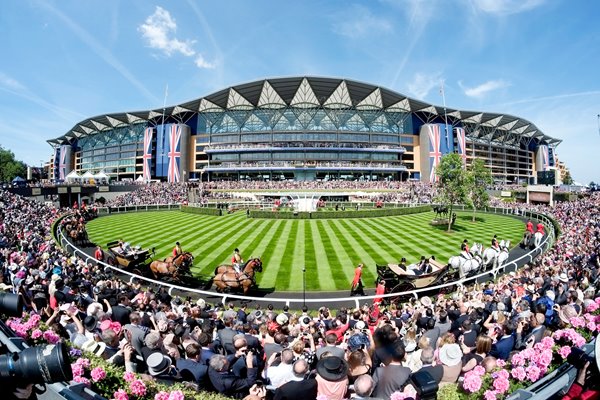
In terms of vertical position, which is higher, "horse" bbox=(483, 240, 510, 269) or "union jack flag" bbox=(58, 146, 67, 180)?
"union jack flag" bbox=(58, 146, 67, 180)

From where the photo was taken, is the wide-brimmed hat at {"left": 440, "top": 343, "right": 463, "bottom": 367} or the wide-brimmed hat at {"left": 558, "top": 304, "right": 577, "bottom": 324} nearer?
the wide-brimmed hat at {"left": 440, "top": 343, "right": 463, "bottom": 367}

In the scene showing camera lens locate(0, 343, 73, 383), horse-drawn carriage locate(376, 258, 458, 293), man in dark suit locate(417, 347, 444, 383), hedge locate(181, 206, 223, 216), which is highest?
hedge locate(181, 206, 223, 216)

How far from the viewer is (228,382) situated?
4.91 metres

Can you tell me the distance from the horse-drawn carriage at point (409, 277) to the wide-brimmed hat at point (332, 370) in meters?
9.53

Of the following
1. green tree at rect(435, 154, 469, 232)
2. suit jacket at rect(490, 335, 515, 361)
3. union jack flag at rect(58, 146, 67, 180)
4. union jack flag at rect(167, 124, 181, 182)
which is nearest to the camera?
suit jacket at rect(490, 335, 515, 361)

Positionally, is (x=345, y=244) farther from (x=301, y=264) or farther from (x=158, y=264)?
(x=158, y=264)

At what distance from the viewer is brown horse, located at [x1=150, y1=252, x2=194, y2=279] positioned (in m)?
15.5

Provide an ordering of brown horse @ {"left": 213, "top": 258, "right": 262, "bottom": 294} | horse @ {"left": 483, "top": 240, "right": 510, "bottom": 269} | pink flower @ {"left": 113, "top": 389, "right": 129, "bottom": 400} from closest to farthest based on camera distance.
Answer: pink flower @ {"left": 113, "top": 389, "right": 129, "bottom": 400}, brown horse @ {"left": 213, "top": 258, "right": 262, "bottom": 294}, horse @ {"left": 483, "top": 240, "right": 510, "bottom": 269}

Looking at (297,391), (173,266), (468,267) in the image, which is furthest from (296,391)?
(468,267)

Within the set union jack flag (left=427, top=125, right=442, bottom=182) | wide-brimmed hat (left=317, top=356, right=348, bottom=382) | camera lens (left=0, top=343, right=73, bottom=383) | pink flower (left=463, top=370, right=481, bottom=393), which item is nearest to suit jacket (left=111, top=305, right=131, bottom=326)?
camera lens (left=0, top=343, right=73, bottom=383)

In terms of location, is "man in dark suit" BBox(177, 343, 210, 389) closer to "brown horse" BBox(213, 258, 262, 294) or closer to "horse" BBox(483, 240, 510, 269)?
"brown horse" BBox(213, 258, 262, 294)

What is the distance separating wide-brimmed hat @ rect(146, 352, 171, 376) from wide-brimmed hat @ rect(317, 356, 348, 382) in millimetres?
2744

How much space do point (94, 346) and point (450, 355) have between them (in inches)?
260

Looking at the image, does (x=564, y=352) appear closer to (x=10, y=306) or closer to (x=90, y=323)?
(x=10, y=306)
